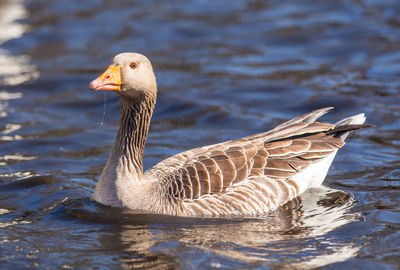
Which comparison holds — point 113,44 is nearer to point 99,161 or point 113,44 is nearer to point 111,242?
point 99,161

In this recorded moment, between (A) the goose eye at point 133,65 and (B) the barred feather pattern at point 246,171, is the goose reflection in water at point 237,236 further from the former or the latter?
(A) the goose eye at point 133,65

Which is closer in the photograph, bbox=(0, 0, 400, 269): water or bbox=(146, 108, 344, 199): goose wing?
bbox=(0, 0, 400, 269): water

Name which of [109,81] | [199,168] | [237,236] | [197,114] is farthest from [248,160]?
[197,114]

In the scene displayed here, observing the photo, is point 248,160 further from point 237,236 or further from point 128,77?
point 128,77

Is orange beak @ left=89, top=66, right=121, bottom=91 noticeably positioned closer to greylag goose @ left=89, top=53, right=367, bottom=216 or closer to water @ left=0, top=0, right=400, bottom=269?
greylag goose @ left=89, top=53, right=367, bottom=216

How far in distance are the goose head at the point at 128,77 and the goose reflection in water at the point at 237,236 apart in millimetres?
1551

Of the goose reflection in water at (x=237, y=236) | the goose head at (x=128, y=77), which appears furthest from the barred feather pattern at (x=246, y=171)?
the goose head at (x=128, y=77)

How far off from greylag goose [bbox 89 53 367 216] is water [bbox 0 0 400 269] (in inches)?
8.1

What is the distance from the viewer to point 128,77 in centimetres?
843

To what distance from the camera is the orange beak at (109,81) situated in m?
8.20

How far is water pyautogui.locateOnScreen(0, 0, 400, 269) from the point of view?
795cm

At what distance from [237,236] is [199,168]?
3.57ft

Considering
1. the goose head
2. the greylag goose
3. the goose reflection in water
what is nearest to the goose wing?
the greylag goose

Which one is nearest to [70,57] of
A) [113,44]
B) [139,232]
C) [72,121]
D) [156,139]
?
[113,44]
